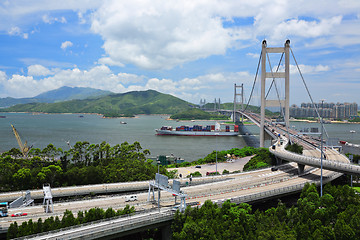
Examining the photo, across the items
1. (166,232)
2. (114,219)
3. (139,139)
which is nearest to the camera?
(114,219)

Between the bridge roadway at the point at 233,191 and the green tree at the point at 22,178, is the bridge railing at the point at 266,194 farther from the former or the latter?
the green tree at the point at 22,178

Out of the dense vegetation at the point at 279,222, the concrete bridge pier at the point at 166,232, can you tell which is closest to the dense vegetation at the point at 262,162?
the dense vegetation at the point at 279,222

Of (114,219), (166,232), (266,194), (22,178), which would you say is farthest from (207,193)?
(22,178)

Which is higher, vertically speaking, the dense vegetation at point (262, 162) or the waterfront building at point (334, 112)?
the waterfront building at point (334, 112)

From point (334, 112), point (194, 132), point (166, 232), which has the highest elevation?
point (334, 112)

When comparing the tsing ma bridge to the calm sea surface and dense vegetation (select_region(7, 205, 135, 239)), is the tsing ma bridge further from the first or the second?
the calm sea surface

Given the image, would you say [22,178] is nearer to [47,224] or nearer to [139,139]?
[47,224]

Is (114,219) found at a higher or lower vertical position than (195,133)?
higher

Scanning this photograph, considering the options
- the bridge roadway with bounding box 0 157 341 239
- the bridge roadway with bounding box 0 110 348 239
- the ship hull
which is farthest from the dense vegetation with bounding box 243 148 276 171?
the ship hull

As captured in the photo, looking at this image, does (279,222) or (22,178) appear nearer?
(279,222)

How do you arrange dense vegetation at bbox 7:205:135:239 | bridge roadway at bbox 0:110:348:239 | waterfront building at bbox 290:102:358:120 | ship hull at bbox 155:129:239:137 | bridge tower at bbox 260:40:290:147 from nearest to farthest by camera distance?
1. dense vegetation at bbox 7:205:135:239
2. bridge roadway at bbox 0:110:348:239
3. bridge tower at bbox 260:40:290:147
4. ship hull at bbox 155:129:239:137
5. waterfront building at bbox 290:102:358:120
